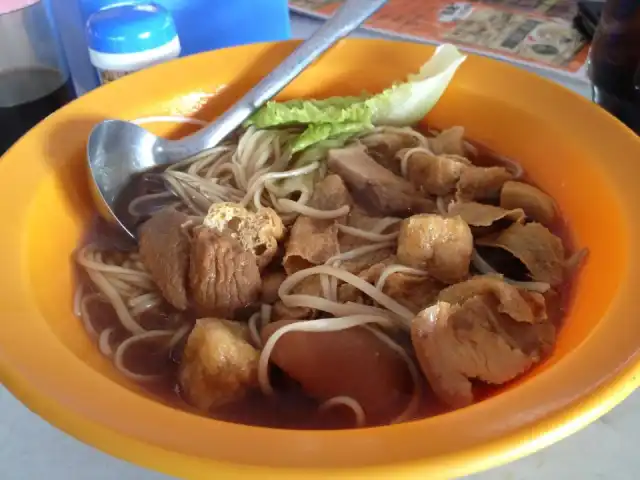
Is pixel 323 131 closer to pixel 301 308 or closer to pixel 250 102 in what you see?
pixel 250 102

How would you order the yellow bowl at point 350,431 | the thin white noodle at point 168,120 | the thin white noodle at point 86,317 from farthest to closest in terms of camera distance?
the thin white noodle at point 168,120 < the thin white noodle at point 86,317 < the yellow bowl at point 350,431

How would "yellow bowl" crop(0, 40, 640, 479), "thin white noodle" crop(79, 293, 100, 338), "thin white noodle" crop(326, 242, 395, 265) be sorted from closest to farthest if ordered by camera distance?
"yellow bowl" crop(0, 40, 640, 479) → "thin white noodle" crop(79, 293, 100, 338) → "thin white noodle" crop(326, 242, 395, 265)

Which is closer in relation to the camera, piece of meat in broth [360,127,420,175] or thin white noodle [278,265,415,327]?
thin white noodle [278,265,415,327]

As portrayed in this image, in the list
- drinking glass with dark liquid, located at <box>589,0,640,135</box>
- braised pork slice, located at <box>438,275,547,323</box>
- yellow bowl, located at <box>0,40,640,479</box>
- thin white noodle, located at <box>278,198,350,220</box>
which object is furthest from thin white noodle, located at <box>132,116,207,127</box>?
drinking glass with dark liquid, located at <box>589,0,640,135</box>

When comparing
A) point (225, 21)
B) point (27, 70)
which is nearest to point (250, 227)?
point (225, 21)

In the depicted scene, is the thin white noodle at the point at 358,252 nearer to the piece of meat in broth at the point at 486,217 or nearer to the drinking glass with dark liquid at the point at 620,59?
the piece of meat in broth at the point at 486,217

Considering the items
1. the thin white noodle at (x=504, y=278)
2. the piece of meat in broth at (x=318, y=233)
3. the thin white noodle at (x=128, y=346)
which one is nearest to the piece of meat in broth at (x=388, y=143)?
the piece of meat in broth at (x=318, y=233)

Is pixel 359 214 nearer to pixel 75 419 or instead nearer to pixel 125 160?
pixel 125 160

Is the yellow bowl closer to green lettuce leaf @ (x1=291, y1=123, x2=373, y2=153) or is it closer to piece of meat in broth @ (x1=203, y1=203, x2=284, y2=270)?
green lettuce leaf @ (x1=291, y1=123, x2=373, y2=153)

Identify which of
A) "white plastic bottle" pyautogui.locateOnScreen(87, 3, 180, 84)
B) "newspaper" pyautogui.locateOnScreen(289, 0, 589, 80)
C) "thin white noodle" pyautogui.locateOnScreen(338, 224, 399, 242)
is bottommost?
"newspaper" pyautogui.locateOnScreen(289, 0, 589, 80)
